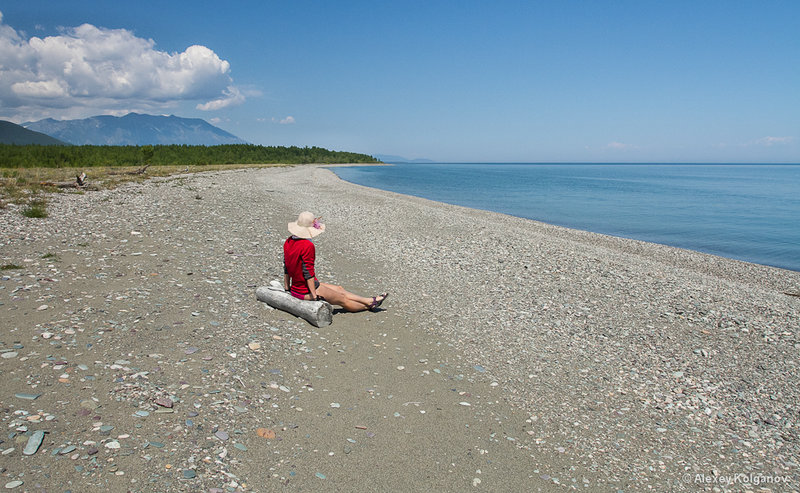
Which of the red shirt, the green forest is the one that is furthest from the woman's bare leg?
the green forest

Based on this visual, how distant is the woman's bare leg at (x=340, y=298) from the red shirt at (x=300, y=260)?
21.4 inches

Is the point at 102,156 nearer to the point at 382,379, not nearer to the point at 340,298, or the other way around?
the point at 340,298

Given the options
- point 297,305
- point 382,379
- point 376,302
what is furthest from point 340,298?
point 382,379

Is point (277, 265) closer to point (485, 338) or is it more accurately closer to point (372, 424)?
point (485, 338)

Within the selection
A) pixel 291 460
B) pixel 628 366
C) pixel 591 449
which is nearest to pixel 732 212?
pixel 628 366

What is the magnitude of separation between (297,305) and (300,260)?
1.06 metres

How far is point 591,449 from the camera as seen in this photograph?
5898 mm

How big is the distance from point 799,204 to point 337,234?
6185 centimetres

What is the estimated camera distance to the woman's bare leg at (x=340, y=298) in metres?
9.62

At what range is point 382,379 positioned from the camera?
737 cm

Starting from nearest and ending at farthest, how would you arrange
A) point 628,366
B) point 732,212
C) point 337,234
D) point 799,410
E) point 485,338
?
1. point 799,410
2. point 628,366
3. point 485,338
4. point 337,234
5. point 732,212

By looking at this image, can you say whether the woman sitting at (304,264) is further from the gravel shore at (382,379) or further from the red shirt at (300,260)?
the gravel shore at (382,379)

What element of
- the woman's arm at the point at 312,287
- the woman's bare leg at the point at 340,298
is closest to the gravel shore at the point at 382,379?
the woman's bare leg at the point at 340,298

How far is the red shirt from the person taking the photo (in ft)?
28.7
